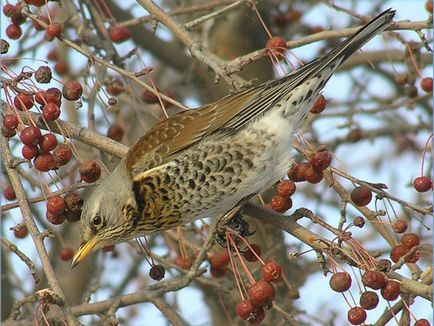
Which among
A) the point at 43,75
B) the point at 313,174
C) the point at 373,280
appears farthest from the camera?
the point at 313,174

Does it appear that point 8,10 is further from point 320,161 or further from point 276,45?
point 320,161

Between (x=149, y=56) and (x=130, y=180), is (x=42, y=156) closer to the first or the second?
(x=130, y=180)

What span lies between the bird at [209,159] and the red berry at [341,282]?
3.10 ft

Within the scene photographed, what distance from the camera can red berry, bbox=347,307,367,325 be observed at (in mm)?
3090

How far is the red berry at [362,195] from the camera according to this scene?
3492 millimetres

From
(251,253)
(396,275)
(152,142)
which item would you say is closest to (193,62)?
(152,142)

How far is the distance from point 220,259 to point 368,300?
1207 mm

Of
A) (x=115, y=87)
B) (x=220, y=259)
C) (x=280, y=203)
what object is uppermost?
(x=115, y=87)

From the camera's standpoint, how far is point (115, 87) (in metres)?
4.74

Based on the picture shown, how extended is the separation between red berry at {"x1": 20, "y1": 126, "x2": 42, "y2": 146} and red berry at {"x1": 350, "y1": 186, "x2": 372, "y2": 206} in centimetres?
129

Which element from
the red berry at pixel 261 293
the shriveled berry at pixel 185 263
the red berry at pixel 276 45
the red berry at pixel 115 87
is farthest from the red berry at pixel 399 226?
the red berry at pixel 115 87

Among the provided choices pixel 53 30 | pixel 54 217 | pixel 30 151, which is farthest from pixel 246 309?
pixel 53 30

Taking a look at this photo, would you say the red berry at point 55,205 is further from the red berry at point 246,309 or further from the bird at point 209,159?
the red berry at point 246,309

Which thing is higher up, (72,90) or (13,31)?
(13,31)
